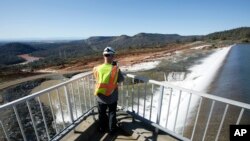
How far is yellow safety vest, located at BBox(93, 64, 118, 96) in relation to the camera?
10.4 feet

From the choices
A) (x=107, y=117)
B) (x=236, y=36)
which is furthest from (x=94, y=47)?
(x=107, y=117)

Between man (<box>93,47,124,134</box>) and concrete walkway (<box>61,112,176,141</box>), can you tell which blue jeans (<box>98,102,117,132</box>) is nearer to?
man (<box>93,47,124,134</box>)

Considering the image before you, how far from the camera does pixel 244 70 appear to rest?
538 inches

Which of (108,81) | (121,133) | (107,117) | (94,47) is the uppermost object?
(108,81)

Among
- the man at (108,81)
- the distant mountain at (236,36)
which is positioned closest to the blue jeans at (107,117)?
the man at (108,81)

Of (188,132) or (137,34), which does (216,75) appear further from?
(137,34)

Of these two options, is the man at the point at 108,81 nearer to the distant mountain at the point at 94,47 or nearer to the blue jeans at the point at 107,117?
the blue jeans at the point at 107,117

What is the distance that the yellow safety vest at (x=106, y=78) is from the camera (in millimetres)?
3164

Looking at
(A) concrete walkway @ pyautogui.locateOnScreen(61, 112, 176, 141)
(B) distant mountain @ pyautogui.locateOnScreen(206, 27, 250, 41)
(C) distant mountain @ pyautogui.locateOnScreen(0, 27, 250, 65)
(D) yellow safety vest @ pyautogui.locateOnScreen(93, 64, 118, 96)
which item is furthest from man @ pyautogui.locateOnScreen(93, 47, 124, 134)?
(B) distant mountain @ pyautogui.locateOnScreen(206, 27, 250, 41)

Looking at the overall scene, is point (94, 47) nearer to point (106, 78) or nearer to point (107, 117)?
point (107, 117)

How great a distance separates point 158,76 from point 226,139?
8080mm

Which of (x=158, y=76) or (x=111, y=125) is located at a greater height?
(x=111, y=125)

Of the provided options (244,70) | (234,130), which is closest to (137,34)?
(244,70)

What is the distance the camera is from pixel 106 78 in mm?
3164
